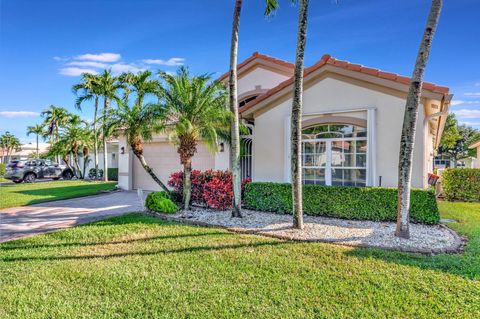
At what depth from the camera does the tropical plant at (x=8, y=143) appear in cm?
6688

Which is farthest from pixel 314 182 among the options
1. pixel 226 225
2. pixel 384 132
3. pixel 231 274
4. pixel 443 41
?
pixel 443 41

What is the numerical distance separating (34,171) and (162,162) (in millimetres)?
16323

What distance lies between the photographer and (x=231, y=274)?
5.04 m

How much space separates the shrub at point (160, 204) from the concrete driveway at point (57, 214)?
49.9 inches

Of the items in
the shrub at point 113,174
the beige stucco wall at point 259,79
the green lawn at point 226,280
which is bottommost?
the green lawn at point 226,280

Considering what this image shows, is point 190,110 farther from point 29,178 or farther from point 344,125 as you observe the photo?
point 29,178

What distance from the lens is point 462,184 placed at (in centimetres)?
1355

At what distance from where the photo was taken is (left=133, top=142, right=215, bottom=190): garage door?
52.5 ft

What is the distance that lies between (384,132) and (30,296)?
35.5ft

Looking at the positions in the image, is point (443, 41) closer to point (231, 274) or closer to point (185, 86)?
point (185, 86)

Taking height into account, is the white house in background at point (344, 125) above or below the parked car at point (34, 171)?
above

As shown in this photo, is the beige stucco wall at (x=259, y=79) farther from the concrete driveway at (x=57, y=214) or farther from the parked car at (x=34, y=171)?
the parked car at (x=34, y=171)

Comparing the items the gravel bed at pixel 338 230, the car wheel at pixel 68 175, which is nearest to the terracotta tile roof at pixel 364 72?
the gravel bed at pixel 338 230

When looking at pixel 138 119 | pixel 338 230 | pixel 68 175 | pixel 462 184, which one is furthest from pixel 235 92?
pixel 68 175
